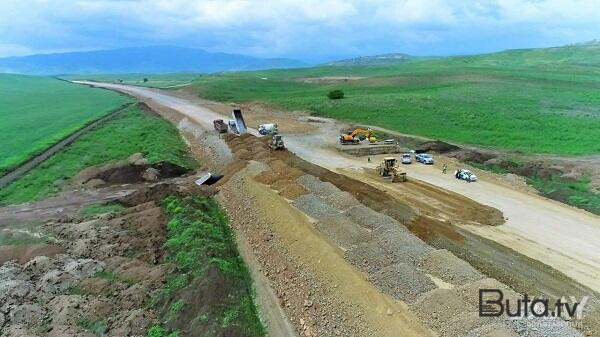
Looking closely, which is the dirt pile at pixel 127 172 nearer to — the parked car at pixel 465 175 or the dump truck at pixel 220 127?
the dump truck at pixel 220 127

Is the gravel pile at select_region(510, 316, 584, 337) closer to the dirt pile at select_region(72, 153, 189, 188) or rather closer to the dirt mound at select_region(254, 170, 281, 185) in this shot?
the dirt mound at select_region(254, 170, 281, 185)

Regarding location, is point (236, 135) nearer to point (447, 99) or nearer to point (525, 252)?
point (525, 252)

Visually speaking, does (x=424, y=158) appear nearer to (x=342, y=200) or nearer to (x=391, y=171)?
(x=391, y=171)

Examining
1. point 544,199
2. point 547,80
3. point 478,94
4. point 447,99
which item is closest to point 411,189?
point 544,199

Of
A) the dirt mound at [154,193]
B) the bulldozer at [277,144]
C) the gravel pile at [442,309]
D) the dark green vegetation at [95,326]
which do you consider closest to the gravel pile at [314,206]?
the dirt mound at [154,193]

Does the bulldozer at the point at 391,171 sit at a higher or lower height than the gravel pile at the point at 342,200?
lower
